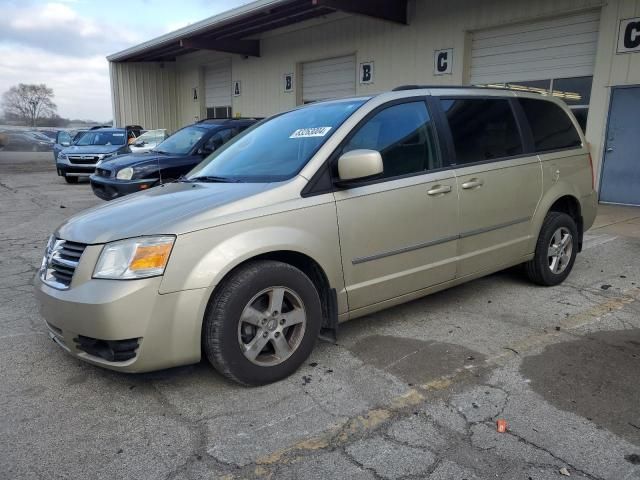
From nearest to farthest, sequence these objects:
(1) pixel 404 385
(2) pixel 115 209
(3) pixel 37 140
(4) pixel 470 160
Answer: (1) pixel 404 385 → (2) pixel 115 209 → (4) pixel 470 160 → (3) pixel 37 140

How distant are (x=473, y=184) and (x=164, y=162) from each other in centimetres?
545

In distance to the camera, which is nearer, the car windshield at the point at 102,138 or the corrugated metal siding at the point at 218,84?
the car windshield at the point at 102,138

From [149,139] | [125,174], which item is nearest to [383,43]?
[149,139]

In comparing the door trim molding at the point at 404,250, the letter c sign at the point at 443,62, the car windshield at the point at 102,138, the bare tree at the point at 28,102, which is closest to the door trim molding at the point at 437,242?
the door trim molding at the point at 404,250

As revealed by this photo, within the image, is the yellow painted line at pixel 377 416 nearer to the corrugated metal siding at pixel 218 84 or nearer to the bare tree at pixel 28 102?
the corrugated metal siding at pixel 218 84

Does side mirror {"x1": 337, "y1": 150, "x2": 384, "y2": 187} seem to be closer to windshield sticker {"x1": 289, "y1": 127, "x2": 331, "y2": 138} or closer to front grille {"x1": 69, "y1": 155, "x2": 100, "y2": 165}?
windshield sticker {"x1": 289, "y1": 127, "x2": 331, "y2": 138}

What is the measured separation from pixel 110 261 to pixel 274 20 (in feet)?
51.4

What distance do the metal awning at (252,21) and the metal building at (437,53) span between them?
3 cm

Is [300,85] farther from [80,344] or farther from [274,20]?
[80,344]

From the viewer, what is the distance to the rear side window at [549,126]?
4.95 metres

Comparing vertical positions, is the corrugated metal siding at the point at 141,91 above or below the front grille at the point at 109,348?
above

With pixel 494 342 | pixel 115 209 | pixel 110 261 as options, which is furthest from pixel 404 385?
pixel 115 209

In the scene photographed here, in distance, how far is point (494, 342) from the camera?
396 cm

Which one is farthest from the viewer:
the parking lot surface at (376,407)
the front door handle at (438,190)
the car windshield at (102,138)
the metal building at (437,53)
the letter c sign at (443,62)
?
the car windshield at (102,138)
